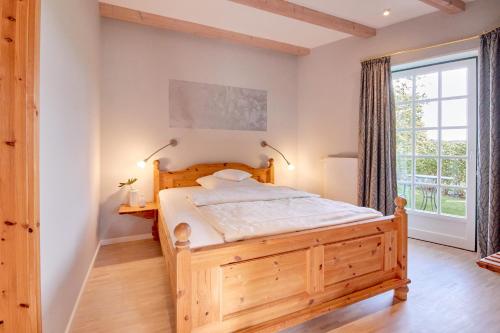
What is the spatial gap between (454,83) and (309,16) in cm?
180

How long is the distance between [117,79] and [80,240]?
198cm

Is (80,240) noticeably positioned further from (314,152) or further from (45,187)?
(314,152)

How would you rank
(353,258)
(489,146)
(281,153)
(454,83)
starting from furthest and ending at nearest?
(281,153)
(454,83)
(489,146)
(353,258)

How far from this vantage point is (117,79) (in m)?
3.29

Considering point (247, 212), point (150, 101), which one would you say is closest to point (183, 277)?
point (247, 212)

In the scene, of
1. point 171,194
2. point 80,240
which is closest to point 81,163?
point 80,240

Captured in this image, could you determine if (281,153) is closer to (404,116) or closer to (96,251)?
(404,116)

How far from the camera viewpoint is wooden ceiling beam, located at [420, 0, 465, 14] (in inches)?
103

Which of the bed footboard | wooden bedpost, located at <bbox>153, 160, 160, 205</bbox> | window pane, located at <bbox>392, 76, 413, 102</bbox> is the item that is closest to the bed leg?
the bed footboard

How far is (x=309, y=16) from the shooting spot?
302 cm

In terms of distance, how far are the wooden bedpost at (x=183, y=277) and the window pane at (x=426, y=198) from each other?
318 cm

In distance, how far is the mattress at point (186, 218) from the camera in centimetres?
162

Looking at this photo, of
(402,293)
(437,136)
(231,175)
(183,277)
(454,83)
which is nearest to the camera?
(183,277)

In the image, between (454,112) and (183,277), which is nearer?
(183,277)
